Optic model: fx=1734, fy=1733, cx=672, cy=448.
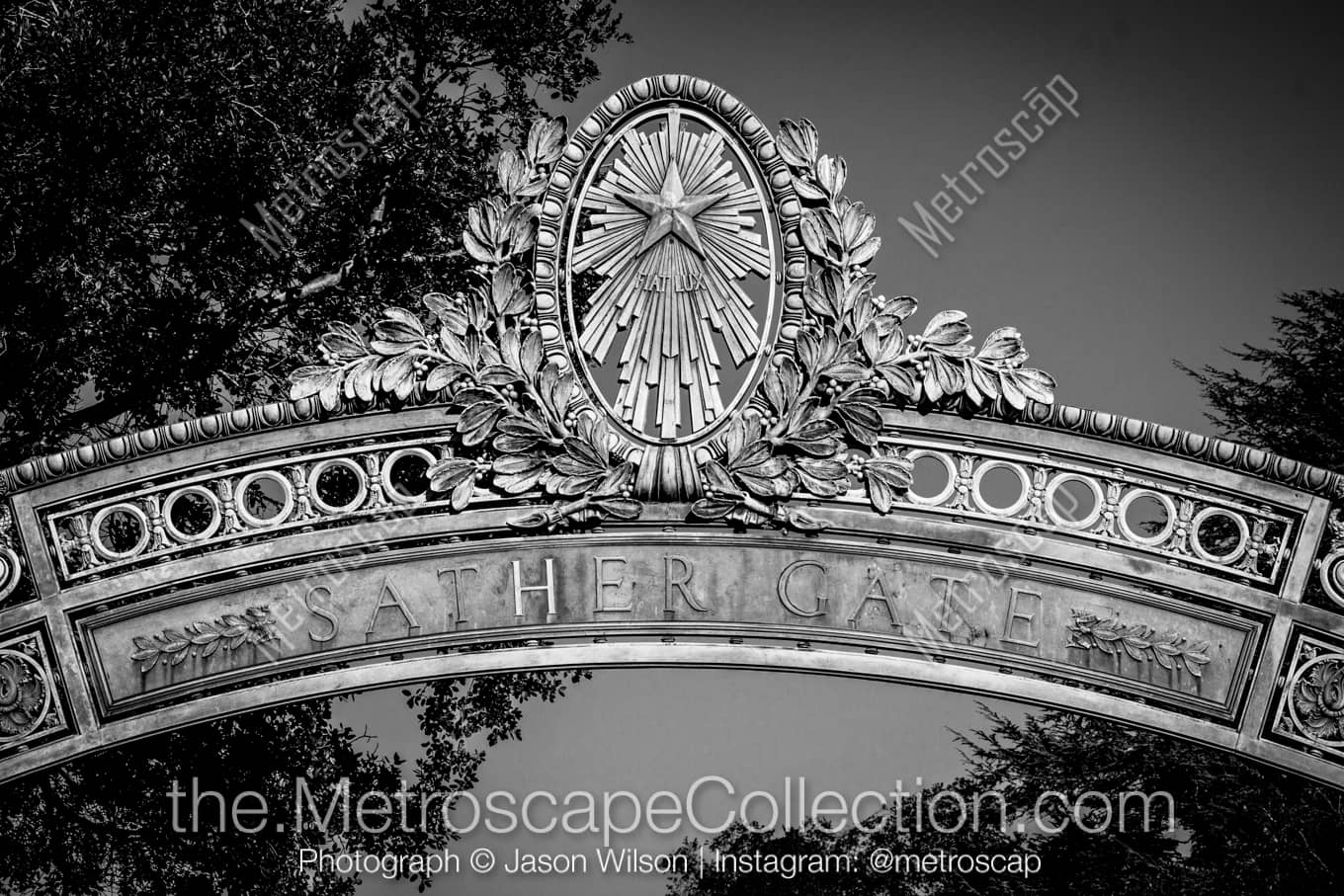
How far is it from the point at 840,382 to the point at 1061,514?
4.44 feet

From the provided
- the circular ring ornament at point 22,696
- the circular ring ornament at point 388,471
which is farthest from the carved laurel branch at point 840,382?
the circular ring ornament at point 22,696

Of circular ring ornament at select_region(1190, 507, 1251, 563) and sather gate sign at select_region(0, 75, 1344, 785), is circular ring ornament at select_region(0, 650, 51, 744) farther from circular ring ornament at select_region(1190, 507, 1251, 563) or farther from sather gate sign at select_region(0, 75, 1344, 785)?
circular ring ornament at select_region(1190, 507, 1251, 563)

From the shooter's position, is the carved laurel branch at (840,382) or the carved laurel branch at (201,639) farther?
the carved laurel branch at (840,382)

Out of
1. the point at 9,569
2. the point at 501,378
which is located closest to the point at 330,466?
the point at 501,378

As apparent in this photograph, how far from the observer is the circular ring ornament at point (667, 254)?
9.05m

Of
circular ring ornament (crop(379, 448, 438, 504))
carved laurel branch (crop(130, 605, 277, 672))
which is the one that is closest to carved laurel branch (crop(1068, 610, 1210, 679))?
circular ring ornament (crop(379, 448, 438, 504))

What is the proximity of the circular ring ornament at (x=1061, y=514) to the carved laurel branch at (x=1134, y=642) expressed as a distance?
0.46 meters

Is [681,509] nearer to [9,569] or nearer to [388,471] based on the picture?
[388,471]

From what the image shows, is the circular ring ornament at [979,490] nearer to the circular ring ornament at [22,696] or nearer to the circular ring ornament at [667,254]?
the circular ring ornament at [667,254]

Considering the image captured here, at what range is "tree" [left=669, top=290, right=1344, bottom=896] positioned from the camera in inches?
520

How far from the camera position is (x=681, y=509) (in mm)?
8977

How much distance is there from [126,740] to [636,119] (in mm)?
4112

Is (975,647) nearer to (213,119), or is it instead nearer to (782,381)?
(782,381)

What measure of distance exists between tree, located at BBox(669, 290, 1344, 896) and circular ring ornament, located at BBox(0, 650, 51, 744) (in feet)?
17.7
